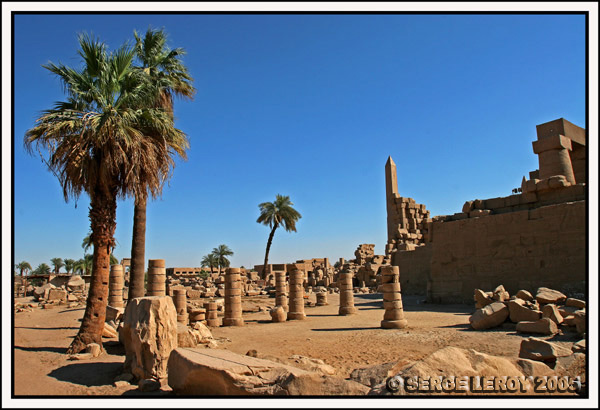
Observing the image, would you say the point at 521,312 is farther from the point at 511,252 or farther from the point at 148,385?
the point at 148,385

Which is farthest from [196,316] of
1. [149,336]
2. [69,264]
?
[69,264]

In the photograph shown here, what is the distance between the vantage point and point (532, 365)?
5.33 metres

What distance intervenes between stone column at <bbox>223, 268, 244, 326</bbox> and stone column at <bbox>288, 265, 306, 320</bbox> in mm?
1984

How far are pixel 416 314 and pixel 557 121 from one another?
8.37 m

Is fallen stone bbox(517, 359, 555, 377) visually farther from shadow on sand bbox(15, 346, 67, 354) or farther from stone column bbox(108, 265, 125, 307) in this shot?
stone column bbox(108, 265, 125, 307)

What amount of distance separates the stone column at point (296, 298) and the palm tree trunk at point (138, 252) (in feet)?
17.3

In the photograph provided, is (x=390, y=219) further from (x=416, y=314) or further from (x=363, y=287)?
(x=416, y=314)

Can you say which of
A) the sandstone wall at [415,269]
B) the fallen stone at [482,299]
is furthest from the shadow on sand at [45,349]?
the sandstone wall at [415,269]

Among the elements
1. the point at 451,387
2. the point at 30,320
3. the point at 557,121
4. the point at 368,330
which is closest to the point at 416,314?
the point at 368,330

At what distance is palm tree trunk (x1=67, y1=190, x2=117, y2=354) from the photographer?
9016 millimetres

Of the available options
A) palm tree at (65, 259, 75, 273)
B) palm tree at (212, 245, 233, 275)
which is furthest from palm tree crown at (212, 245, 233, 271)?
palm tree at (65, 259, 75, 273)

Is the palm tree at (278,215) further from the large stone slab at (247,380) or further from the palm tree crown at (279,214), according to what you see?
the large stone slab at (247,380)

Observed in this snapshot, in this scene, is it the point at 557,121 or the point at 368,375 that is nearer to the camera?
the point at 368,375

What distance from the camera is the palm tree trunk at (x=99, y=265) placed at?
9.02 metres
